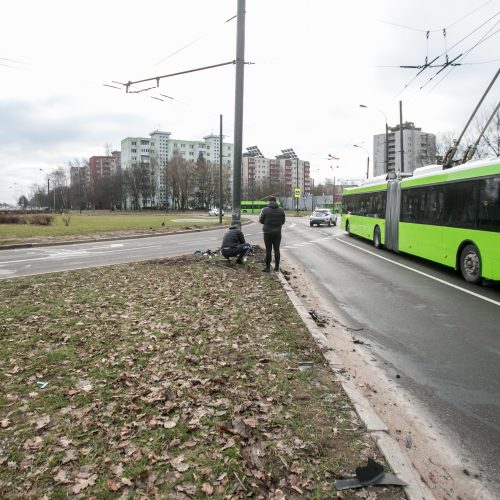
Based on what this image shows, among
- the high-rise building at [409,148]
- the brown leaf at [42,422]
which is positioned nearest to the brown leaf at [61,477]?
the brown leaf at [42,422]

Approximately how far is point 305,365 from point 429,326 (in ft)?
9.58

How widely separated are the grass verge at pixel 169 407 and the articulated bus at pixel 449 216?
5.45 m

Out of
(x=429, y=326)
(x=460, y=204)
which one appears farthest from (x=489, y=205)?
(x=429, y=326)

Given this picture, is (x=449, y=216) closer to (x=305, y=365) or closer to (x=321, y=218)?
(x=305, y=365)

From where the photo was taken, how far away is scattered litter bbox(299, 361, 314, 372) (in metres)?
4.51

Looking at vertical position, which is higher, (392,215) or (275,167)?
(275,167)

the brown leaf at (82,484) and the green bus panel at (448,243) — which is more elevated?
the green bus panel at (448,243)

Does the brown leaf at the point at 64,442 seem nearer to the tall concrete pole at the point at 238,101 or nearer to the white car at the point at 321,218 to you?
the tall concrete pole at the point at 238,101

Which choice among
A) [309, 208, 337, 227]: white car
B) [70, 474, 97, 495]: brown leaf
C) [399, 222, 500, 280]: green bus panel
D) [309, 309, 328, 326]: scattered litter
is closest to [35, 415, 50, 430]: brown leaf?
[70, 474, 97, 495]: brown leaf

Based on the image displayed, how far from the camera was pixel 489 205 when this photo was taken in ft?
30.4

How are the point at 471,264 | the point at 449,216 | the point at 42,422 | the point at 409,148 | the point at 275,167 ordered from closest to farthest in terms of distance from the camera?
the point at 42,422 < the point at 471,264 < the point at 449,216 < the point at 409,148 < the point at 275,167

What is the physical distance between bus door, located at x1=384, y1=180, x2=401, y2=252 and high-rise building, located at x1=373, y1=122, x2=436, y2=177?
44279mm

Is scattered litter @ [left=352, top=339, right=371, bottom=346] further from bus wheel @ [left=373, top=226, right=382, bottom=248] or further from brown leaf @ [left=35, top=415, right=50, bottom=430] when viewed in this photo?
bus wheel @ [left=373, top=226, right=382, bottom=248]

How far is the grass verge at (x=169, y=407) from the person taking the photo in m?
2.67
